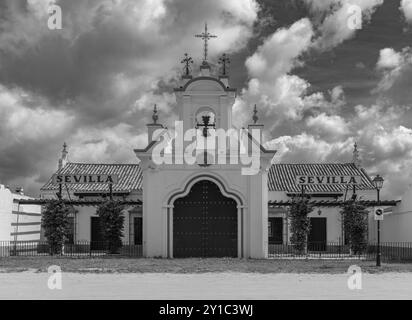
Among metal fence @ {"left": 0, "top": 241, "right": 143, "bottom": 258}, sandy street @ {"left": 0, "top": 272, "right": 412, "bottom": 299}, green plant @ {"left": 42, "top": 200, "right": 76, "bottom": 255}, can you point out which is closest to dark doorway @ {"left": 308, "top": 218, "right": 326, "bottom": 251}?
metal fence @ {"left": 0, "top": 241, "right": 143, "bottom": 258}

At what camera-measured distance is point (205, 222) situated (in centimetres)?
2784

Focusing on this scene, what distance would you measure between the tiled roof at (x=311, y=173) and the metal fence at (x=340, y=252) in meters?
4.64

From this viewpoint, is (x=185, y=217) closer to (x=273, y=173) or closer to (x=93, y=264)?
(x=93, y=264)

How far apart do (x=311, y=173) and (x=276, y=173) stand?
2707mm

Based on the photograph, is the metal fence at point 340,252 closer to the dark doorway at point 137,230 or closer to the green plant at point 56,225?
the dark doorway at point 137,230

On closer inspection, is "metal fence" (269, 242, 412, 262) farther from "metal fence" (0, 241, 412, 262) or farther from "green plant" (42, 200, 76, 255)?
"green plant" (42, 200, 76, 255)

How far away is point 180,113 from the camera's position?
93.4 ft

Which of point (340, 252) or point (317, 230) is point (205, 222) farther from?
point (317, 230)

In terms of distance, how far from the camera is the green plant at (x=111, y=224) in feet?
103

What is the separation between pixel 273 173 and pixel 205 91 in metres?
15.4

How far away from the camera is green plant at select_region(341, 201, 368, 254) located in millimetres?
31469

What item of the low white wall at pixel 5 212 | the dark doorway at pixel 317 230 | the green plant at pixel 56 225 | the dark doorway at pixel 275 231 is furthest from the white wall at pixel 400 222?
the low white wall at pixel 5 212

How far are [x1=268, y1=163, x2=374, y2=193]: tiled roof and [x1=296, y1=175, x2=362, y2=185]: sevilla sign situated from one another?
5.08 feet
